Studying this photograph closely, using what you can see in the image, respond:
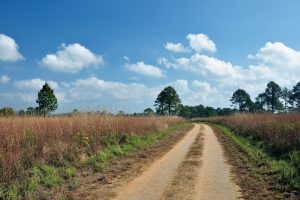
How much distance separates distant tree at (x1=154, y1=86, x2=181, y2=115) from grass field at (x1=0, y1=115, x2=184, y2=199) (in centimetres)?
6730

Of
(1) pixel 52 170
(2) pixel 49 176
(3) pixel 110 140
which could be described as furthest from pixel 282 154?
(2) pixel 49 176

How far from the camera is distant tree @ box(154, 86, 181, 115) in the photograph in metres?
85.0

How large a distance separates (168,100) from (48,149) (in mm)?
74229

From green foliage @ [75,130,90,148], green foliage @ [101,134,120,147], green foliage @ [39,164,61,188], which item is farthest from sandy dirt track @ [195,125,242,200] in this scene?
green foliage @ [101,134,120,147]

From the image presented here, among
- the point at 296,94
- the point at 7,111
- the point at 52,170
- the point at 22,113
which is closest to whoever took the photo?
the point at 52,170

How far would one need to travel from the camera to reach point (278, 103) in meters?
89.6

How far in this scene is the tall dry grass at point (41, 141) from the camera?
8844 millimetres

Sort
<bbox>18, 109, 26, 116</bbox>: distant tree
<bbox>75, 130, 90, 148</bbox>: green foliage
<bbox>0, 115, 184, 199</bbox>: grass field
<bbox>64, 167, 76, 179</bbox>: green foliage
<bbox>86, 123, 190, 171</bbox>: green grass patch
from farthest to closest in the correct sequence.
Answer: <bbox>18, 109, 26, 116</bbox>: distant tree → <bbox>75, 130, 90, 148</bbox>: green foliage → <bbox>86, 123, 190, 171</bbox>: green grass patch → <bbox>64, 167, 76, 179</bbox>: green foliage → <bbox>0, 115, 184, 199</bbox>: grass field

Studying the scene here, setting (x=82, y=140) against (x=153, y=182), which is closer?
(x=153, y=182)

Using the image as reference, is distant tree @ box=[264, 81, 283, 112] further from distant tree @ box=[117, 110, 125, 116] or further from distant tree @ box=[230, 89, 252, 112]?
distant tree @ box=[117, 110, 125, 116]

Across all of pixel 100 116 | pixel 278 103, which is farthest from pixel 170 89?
pixel 100 116

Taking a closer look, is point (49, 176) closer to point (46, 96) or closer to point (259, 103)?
point (46, 96)

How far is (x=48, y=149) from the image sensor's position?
11.4 meters

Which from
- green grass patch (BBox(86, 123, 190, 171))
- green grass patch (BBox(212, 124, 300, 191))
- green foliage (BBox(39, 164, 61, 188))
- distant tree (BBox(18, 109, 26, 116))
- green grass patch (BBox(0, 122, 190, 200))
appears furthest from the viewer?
distant tree (BBox(18, 109, 26, 116))
